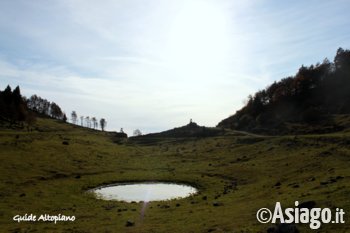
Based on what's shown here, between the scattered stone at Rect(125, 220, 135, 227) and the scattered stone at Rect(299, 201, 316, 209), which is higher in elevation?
the scattered stone at Rect(299, 201, 316, 209)

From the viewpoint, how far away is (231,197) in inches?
2110

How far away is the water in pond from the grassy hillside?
2.92 m

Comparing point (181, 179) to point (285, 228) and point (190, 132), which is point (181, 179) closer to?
point (285, 228)

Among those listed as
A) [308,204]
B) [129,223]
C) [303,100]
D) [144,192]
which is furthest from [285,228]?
[303,100]

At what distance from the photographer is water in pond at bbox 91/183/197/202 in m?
60.0

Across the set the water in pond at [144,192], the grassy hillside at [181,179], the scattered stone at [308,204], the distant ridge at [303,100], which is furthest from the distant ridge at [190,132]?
the scattered stone at [308,204]

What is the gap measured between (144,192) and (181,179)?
1210 centimetres

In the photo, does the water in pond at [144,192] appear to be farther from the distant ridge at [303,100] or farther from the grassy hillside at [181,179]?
the distant ridge at [303,100]

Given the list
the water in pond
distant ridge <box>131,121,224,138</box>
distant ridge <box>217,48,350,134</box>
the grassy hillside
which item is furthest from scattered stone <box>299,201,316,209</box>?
distant ridge <box>131,121,224,138</box>

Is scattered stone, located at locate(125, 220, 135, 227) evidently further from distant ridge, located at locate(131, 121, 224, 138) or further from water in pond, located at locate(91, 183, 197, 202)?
distant ridge, located at locate(131, 121, 224, 138)

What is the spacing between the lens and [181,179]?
247 ft

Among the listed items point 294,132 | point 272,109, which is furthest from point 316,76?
point 294,132

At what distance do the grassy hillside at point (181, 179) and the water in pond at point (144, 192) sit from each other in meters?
2.92

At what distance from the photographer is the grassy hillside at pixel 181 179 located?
39562mm
